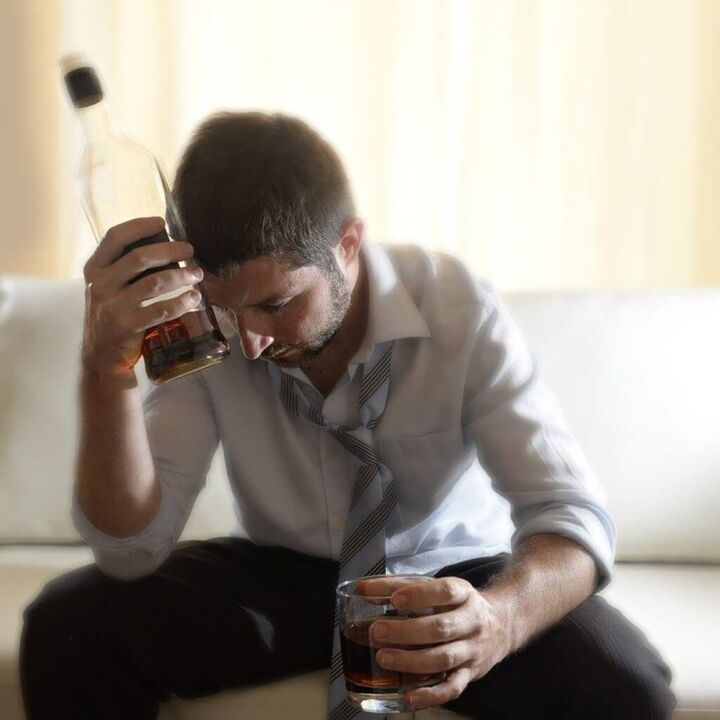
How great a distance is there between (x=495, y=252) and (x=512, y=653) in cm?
117

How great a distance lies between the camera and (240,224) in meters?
1.32

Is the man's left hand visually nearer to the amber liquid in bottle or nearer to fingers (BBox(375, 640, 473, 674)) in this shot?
fingers (BBox(375, 640, 473, 674))

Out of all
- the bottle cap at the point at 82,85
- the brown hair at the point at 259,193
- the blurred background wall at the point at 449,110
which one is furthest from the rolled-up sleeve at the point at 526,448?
the blurred background wall at the point at 449,110

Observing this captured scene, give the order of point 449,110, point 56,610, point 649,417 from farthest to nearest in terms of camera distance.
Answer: point 449,110
point 649,417
point 56,610

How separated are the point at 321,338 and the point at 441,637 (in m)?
0.44

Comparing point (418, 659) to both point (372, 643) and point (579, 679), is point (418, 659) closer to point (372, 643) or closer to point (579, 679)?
point (372, 643)

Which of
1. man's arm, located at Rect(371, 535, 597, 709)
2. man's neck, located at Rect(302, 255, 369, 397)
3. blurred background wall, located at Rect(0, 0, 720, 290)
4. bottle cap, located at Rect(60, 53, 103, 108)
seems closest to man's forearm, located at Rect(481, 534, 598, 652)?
man's arm, located at Rect(371, 535, 597, 709)

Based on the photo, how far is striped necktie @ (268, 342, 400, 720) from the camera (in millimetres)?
1383

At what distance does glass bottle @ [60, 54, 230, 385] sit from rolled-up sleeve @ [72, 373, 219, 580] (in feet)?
0.84

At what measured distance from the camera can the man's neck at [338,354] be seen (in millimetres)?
1506

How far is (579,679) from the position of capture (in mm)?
1193

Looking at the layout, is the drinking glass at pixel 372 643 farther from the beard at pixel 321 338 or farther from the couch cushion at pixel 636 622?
the beard at pixel 321 338

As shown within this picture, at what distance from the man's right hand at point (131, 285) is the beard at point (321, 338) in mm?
210

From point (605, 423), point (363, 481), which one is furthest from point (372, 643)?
point (605, 423)
